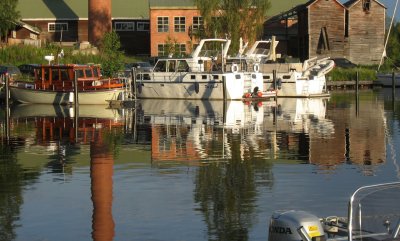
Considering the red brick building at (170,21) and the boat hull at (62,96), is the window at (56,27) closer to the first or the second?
the red brick building at (170,21)

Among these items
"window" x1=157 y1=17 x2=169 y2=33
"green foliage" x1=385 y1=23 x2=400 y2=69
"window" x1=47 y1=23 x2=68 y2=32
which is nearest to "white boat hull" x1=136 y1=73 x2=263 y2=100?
"window" x1=157 y1=17 x2=169 y2=33

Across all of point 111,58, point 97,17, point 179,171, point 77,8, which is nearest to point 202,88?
point 111,58

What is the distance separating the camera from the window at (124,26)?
3578 inches

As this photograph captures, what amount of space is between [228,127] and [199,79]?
1854cm

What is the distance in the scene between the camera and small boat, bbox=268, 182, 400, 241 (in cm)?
1116

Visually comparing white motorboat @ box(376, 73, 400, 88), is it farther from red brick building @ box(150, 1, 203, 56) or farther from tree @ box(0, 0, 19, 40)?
tree @ box(0, 0, 19, 40)

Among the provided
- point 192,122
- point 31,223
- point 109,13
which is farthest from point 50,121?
point 109,13

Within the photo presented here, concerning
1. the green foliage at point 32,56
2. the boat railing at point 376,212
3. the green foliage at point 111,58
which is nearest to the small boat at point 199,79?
the green foliage at point 111,58

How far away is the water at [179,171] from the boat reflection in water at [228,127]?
0.07m

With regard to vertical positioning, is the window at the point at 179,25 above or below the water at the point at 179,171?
above

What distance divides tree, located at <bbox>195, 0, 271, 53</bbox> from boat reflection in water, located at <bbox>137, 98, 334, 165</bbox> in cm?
1900

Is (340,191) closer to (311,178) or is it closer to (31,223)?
(311,178)

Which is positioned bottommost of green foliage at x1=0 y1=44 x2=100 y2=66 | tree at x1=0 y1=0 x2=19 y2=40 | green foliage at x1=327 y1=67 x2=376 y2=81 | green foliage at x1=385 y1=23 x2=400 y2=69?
green foliage at x1=327 y1=67 x2=376 y2=81

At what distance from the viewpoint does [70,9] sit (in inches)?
3607
